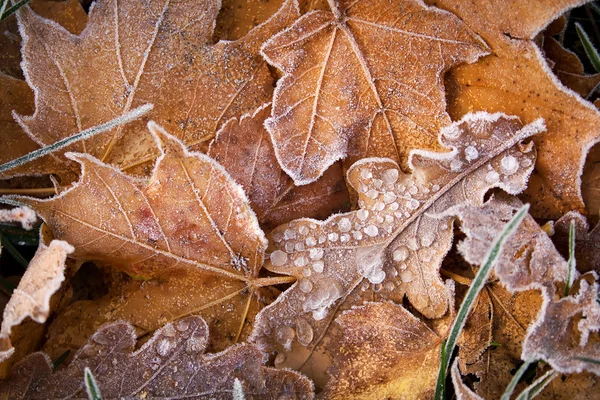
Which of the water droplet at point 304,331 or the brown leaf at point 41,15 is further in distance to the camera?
the brown leaf at point 41,15

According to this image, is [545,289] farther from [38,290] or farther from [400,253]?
[38,290]

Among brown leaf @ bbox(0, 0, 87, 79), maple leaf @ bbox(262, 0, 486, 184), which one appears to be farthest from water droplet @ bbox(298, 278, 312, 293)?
brown leaf @ bbox(0, 0, 87, 79)

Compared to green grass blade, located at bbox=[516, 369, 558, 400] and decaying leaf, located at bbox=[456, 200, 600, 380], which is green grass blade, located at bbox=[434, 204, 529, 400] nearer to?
decaying leaf, located at bbox=[456, 200, 600, 380]

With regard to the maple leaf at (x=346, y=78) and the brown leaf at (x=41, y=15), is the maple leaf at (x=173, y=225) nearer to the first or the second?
the maple leaf at (x=346, y=78)

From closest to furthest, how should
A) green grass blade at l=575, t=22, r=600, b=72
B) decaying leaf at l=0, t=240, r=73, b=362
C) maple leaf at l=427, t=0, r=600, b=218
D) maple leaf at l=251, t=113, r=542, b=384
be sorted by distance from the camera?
decaying leaf at l=0, t=240, r=73, b=362 < maple leaf at l=427, t=0, r=600, b=218 < maple leaf at l=251, t=113, r=542, b=384 < green grass blade at l=575, t=22, r=600, b=72

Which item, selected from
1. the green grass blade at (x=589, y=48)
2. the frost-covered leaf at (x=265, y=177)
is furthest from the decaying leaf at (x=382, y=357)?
the green grass blade at (x=589, y=48)

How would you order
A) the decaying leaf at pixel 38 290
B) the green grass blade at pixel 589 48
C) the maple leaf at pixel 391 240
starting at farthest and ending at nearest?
the green grass blade at pixel 589 48 → the maple leaf at pixel 391 240 → the decaying leaf at pixel 38 290

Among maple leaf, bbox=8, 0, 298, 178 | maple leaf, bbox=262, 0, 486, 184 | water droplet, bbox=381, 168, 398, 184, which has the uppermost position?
maple leaf, bbox=8, 0, 298, 178

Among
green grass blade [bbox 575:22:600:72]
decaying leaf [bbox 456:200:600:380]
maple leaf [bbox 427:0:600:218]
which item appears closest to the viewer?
decaying leaf [bbox 456:200:600:380]

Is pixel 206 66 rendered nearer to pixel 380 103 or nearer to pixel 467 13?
pixel 380 103
